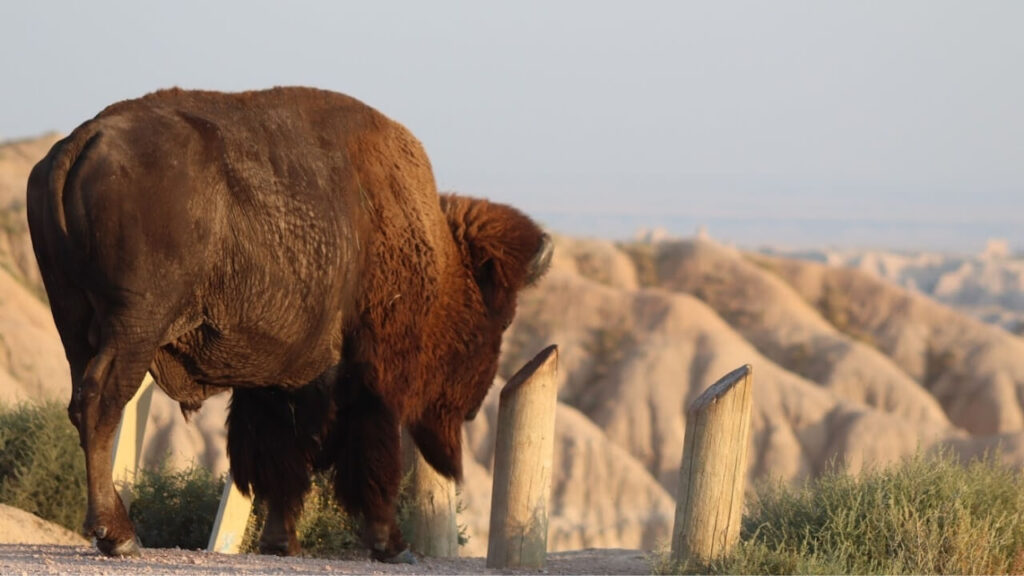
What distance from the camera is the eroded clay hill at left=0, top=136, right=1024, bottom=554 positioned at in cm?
3216

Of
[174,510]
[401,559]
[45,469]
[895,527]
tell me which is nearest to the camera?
[895,527]

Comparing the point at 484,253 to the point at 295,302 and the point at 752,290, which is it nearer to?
the point at 295,302

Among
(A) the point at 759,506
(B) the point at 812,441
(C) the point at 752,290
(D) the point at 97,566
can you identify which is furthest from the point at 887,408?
(D) the point at 97,566

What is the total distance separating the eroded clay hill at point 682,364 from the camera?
32.2m

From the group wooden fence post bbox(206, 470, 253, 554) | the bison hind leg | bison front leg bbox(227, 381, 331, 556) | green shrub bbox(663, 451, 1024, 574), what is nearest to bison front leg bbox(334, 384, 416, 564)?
bison front leg bbox(227, 381, 331, 556)

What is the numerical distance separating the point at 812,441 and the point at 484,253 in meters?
37.0

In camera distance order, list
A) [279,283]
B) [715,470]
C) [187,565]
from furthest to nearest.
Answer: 1. [715,470]
2. [279,283]
3. [187,565]

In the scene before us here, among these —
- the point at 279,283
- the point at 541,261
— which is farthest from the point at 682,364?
the point at 279,283

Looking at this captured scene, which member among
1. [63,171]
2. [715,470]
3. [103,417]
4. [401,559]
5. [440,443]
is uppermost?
[63,171]

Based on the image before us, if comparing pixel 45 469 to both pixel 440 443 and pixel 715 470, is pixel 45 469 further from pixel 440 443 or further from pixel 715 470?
pixel 715 470

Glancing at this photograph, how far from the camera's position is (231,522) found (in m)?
9.49

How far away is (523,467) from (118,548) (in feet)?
8.03

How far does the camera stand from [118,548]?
723cm

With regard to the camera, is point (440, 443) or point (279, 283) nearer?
point (279, 283)
